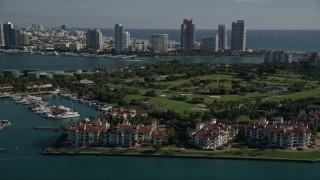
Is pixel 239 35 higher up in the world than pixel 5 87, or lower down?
higher up

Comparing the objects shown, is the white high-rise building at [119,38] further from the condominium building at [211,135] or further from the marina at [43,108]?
the condominium building at [211,135]

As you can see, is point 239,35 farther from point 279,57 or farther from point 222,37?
point 279,57

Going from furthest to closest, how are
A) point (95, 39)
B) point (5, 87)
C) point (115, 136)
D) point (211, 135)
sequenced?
point (95, 39), point (5, 87), point (115, 136), point (211, 135)

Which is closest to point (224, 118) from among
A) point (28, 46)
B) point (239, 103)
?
point (239, 103)

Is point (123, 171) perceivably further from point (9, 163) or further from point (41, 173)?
point (9, 163)

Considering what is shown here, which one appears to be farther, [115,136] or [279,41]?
[279,41]

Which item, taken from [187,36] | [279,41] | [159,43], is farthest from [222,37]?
[279,41]
